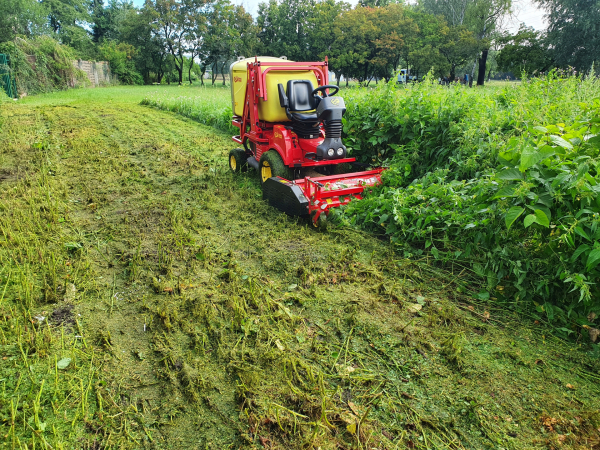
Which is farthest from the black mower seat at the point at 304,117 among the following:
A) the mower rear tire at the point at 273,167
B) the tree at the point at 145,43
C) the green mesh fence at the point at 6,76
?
the tree at the point at 145,43

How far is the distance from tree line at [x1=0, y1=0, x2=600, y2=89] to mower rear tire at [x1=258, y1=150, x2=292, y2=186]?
3272 centimetres

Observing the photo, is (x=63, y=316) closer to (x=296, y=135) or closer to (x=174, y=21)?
(x=296, y=135)

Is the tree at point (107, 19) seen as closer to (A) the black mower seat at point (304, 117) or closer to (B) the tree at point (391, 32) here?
(B) the tree at point (391, 32)

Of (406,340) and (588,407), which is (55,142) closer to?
(406,340)

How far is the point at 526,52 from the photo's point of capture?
3206 cm

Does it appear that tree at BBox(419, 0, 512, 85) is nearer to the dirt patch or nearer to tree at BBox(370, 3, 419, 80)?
tree at BBox(370, 3, 419, 80)

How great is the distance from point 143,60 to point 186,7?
901 centimetres

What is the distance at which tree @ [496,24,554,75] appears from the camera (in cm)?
3112

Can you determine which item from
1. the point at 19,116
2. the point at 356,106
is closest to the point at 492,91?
the point at 356,106

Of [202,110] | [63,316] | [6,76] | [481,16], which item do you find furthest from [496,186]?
[481,16]

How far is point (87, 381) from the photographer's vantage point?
2670 millimetres

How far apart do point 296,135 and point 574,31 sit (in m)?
32.2

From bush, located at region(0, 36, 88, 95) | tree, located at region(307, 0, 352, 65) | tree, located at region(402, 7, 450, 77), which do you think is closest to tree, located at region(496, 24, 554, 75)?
tree, located at region(402, 7, 450, 77)

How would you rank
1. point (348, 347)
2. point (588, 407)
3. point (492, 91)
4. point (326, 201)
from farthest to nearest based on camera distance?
1. point (492, 91)
2. point (326, 201)
3. point (348, 347)
4. point (588, 407)
